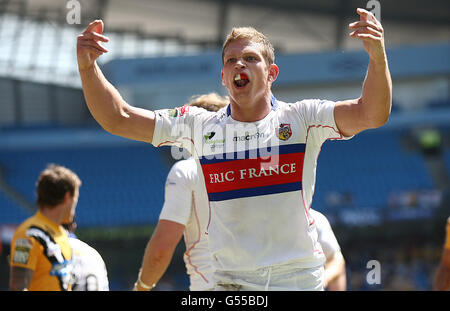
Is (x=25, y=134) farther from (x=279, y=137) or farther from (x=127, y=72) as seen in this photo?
(x=279, y=137)

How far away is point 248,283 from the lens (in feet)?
8.82

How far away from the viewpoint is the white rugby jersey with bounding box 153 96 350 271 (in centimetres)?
269

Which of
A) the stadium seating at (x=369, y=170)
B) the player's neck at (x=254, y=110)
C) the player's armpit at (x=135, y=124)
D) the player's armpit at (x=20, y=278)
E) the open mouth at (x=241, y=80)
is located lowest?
the player's armpit at (x=20, y=278)

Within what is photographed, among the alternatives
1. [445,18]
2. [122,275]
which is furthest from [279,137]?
[445,18]

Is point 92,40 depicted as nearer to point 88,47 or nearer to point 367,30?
point 88,47

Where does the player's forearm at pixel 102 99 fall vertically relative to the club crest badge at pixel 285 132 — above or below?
above

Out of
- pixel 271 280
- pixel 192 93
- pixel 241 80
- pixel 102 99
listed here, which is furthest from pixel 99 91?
pixel 192 93

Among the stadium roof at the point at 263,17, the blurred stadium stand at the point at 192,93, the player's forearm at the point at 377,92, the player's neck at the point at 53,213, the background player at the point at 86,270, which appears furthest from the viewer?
the stadium roof at the point at 263,17

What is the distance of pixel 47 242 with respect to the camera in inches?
151

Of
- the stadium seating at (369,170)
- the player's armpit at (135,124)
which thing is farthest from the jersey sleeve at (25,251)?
the stadium seating at (369,170)

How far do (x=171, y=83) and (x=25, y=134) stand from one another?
550cm

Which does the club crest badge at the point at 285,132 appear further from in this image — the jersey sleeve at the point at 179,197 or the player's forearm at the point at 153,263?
the player's forearm at the point at 153,263

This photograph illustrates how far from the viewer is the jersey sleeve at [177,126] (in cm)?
287

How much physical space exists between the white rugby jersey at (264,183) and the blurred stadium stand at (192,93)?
1555 cm
